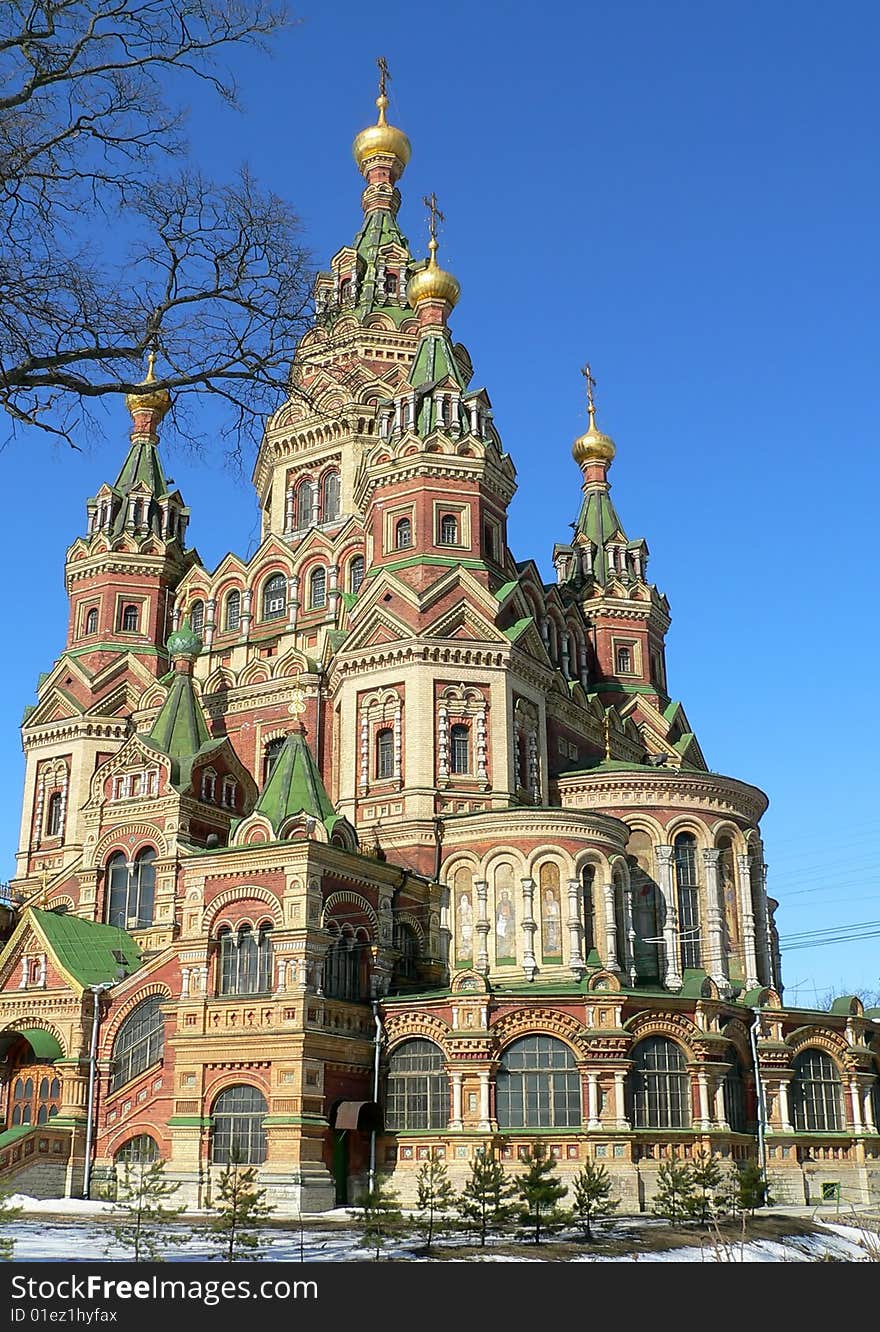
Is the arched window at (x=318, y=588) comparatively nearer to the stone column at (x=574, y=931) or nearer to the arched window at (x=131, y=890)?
the arched window at (x=131, y=890)

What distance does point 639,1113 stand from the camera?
104 feet

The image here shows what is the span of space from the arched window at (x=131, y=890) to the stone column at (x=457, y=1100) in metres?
12.1

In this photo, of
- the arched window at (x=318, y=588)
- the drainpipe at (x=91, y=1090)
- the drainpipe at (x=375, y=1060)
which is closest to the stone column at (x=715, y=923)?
the drainpipe at (x=375, y=1060)

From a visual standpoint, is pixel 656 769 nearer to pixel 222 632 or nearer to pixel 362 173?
pixel 222 632

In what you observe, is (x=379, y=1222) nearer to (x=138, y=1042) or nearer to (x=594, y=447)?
(x=138, y=1042)

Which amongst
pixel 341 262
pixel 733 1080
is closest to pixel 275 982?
pixel 733 1080

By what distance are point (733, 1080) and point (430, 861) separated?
9.55m

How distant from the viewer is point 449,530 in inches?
1655

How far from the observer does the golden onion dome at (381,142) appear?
2279 inches

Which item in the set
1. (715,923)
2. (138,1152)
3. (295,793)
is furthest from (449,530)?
(138,1152)

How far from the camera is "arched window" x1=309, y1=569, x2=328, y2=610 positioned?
4519cm

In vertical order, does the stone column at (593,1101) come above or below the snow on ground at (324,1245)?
above

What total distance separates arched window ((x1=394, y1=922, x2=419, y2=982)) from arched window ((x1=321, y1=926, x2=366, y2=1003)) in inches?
60.5

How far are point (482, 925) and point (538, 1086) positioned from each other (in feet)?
15.9
